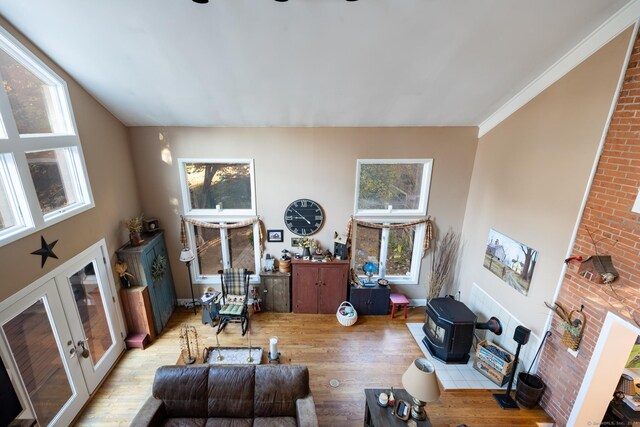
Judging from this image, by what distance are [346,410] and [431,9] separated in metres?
4.86

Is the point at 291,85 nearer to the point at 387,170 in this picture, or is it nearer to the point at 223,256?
the point at 387,170

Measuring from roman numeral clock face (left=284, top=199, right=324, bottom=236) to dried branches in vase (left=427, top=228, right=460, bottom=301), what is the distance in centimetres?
251

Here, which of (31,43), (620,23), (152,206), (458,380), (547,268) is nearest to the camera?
(620,23)

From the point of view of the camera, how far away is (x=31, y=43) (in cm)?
326

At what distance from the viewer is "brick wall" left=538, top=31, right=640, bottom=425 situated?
278cm

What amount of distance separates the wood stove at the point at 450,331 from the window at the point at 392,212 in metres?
1.28

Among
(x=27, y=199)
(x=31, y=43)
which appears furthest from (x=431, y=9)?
(x=27, y=199)

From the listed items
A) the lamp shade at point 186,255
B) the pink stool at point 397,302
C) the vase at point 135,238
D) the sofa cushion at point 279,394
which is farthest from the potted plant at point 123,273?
the pink stool at point 397,302

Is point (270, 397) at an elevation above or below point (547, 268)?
below

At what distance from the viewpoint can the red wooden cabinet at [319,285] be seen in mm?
5520

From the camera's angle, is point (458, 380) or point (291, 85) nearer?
point (291, 85)

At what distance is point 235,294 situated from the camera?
561cm

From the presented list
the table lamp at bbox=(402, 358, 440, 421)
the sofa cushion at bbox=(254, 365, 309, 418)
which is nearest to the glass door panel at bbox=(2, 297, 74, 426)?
the sofa cushion at bbox=(254, 365, 309, 418)

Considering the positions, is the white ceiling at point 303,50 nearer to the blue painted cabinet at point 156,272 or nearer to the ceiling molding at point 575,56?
the ceiling molding at point 575,56
